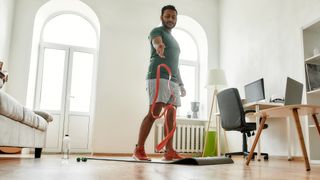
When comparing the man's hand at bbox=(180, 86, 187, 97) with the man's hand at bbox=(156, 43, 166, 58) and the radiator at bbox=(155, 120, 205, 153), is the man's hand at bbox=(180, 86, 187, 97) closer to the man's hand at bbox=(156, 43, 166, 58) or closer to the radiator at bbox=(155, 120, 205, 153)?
the man's hand at bbox=(156, 43, 166, 58)

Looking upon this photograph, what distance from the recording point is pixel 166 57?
2801 millimetres

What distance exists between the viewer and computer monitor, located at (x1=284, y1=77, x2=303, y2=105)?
2.59 meters

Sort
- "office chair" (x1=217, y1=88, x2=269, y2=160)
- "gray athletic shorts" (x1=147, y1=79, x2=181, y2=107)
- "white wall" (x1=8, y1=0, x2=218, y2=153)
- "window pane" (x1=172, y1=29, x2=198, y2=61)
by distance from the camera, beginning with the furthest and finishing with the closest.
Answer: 1. "window pane" (x1=172, y1=29, x2=198, y2=61)
2. "white wall" (x1=8, y1=0, x2=218, y2=153)
3. "office chair" (x1=217, y1=88, x2=269, y2=160)
4. "gray athletic shorts" (x1=147, y1=79, x2=181, y2=107)

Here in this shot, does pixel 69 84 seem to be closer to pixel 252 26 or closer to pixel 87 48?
pixel 87 48

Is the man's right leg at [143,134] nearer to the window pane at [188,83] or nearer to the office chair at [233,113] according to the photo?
the office chair at [233,113]

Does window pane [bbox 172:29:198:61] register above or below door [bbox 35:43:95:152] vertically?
above

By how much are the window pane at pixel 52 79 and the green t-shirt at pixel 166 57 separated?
3042 millimetres

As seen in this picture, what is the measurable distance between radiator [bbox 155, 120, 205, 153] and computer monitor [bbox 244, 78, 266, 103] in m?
1.23

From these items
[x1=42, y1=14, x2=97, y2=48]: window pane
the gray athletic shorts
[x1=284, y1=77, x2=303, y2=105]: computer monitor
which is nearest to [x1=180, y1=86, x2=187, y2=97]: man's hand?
the gray athletic shorts

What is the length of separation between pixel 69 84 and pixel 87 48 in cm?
72

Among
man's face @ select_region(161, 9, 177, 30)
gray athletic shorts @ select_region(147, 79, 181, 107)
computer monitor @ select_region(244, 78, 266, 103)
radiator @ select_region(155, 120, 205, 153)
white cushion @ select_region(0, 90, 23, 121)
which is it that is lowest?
radiator @ select_region(155, 120, 205, 153)

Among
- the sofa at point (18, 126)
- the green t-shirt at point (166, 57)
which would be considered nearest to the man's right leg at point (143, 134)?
the green t-shirt at point (166, 57)

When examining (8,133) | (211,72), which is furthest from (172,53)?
(211,72)

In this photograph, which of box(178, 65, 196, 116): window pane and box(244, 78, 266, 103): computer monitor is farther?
box(178, 65, 196, 116): window pane
